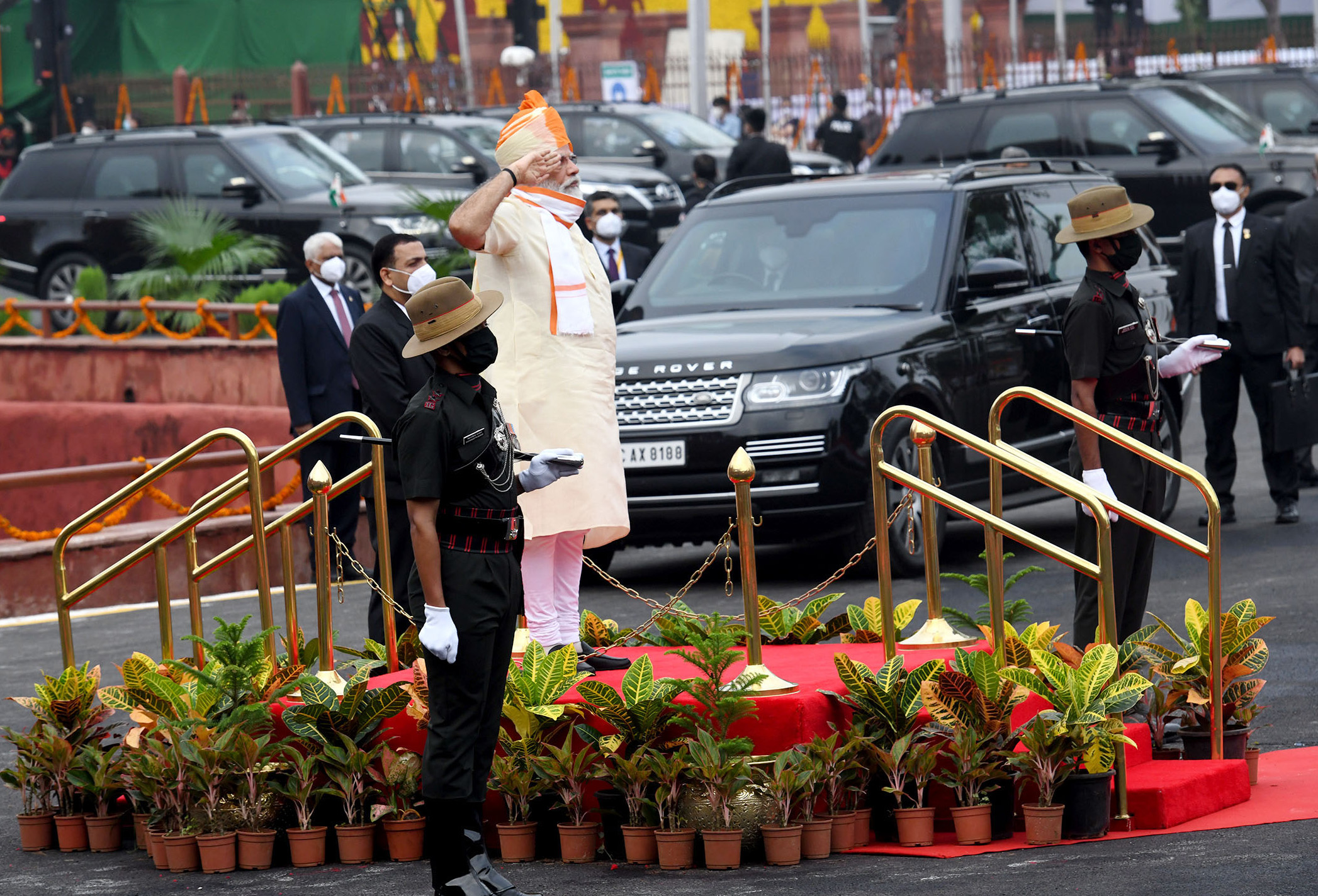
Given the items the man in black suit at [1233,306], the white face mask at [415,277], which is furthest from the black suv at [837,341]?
the white face mask at [415,277]

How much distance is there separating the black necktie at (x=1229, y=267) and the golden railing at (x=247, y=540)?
7.37 meters

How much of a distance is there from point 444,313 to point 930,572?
2.44 m

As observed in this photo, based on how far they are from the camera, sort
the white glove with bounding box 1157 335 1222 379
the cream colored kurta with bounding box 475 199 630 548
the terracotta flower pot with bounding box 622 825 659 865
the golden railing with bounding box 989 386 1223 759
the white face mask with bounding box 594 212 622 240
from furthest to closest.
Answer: the white face mask with bounding box 594 212 622 240, the white glove with bounding box 1157 335 1222 379, the cream colored kurta with bounding box 475 199 630 548, the golden railing with bounding box 989 386 1223 759, the terracotta flower pot with bounding box 622 825 659 865

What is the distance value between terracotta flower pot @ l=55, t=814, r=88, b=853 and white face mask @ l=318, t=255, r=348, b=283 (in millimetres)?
5033

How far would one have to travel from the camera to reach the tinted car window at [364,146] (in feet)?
82.5

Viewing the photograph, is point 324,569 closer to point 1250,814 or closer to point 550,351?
point 550,351

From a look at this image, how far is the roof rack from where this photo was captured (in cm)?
1252

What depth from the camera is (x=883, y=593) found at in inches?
276

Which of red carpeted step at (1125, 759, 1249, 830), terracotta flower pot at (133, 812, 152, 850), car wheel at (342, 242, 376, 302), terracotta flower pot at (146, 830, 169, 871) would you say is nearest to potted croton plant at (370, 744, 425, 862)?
terracotta flower pot at (146, 830, 169, 871)

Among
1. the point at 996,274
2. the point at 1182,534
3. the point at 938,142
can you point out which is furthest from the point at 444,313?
the point at 938,142

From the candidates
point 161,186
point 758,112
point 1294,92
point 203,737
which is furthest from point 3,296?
point 203,737

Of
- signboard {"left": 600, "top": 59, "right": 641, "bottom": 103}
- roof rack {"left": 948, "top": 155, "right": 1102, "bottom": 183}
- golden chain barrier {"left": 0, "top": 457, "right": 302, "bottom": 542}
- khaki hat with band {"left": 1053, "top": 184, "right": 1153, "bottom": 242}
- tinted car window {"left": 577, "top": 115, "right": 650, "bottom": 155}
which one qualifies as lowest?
golden chain barrier {"left": 0, "top": 457, "right": 302, "bottom": 542}

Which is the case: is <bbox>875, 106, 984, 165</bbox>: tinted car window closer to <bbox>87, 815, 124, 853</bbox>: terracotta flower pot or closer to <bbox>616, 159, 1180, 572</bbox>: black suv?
<bbox>616, 159, 1180, 572</bbox>: black suv

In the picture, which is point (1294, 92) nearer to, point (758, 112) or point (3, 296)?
point (758, 112)
